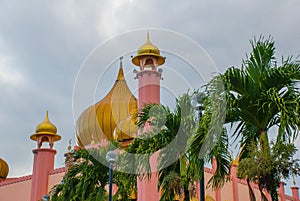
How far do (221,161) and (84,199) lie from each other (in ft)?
22.3

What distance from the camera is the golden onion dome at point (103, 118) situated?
987 inches

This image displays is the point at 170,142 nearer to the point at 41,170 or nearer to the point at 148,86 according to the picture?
the point at 148,86

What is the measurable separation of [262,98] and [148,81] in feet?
31.7

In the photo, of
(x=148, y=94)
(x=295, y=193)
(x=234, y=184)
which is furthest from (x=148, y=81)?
(x=295, y=193)

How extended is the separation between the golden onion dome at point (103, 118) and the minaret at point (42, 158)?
1377 mm

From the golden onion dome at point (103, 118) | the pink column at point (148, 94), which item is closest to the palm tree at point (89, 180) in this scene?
the pink column at point (148, 94)

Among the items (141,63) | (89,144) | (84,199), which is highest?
(141,63)

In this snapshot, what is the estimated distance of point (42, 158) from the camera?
24500 mm

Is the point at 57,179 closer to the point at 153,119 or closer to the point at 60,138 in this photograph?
the point at 60,138

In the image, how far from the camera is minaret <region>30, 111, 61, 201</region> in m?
23.6

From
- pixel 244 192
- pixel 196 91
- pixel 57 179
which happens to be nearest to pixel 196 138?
pixel 196 91

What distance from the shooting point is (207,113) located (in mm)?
8828

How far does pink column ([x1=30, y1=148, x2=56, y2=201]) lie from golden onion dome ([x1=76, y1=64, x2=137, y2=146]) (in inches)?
77.9

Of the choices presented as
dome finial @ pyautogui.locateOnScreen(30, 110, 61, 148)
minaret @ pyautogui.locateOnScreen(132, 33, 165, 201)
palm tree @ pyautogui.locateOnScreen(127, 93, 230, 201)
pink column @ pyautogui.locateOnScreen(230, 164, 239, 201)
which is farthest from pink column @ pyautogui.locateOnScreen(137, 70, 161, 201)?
dome finial @ pyautogui.locateOnScreen(30, 110, 61, 148)
